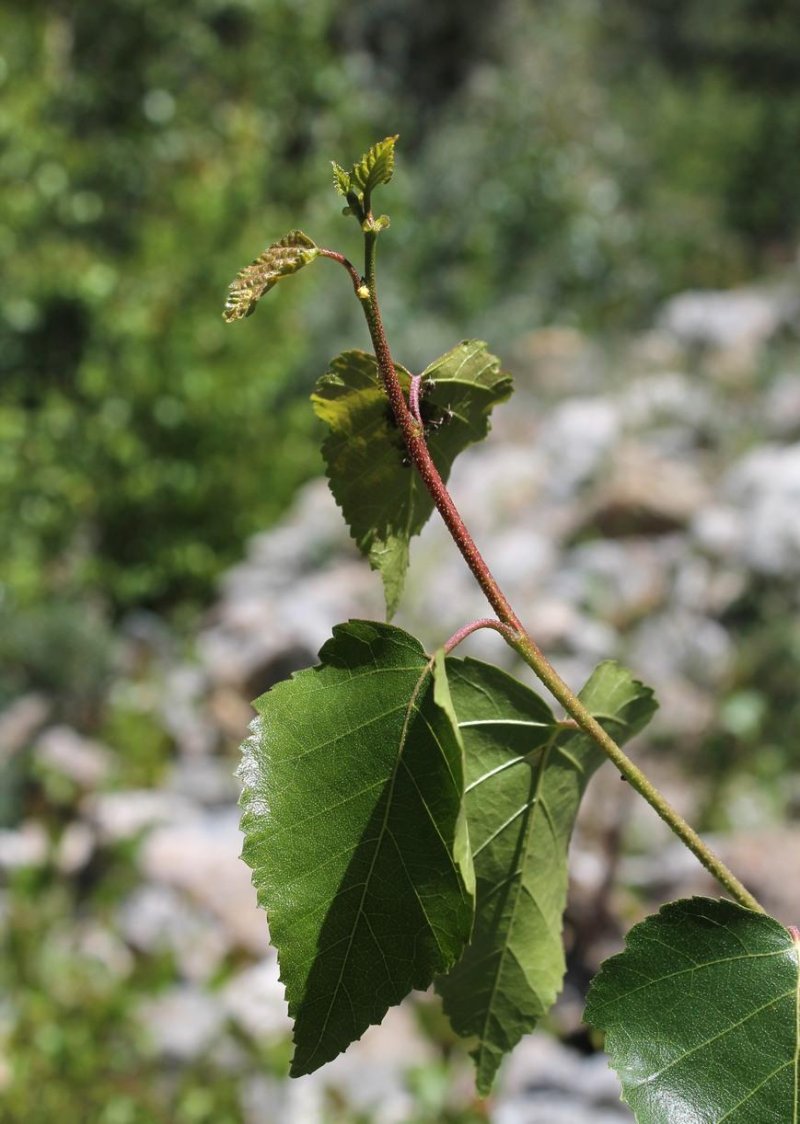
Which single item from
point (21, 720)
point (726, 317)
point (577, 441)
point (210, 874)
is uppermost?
point (726, 317)

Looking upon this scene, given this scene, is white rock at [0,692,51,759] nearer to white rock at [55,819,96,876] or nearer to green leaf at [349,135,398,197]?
white rock at [55,819,96,876]

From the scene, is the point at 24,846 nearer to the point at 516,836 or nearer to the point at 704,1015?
the point at 516,836

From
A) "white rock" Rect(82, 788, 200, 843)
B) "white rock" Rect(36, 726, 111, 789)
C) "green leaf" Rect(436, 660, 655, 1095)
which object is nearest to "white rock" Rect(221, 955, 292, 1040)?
"white rock" Rect(82, 788, 200, 843)

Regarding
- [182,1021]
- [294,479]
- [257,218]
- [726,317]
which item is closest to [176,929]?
[182,1021]

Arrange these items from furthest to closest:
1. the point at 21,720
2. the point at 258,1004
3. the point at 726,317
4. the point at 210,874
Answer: the point at 726,317 → the point at 21,720 → the point at 210,874 → the point at 258,1004

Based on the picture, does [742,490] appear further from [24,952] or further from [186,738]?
[24,952]

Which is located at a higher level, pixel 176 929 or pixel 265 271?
pixel 176 929

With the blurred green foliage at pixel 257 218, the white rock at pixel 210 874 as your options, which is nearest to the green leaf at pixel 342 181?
the white rock at pixel 210 874
